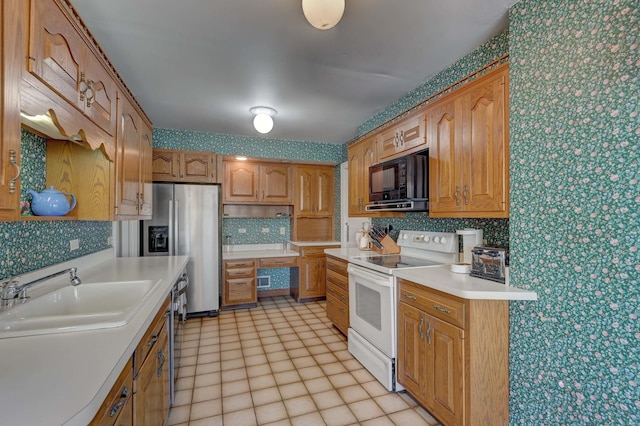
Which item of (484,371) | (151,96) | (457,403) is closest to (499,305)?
(484,371)

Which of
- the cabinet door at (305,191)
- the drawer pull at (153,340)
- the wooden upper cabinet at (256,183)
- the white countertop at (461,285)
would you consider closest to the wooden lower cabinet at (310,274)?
the cabinet door at (305,191)

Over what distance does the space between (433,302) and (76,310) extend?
6.83 ft

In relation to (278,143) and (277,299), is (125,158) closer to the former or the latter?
(278,143)

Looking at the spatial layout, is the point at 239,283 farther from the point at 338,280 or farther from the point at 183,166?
the point at 183,166

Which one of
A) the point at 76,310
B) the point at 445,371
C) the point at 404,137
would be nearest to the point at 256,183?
the point at 404,137

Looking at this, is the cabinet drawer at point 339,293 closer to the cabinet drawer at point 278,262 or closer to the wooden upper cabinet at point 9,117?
the cabinet drawer at point 278,262

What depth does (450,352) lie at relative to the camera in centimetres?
172

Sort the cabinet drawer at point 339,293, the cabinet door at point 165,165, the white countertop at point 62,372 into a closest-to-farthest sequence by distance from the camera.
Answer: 1. the white countertop at point 62,372
2. the cabinet drawer at point 339,293
3. the cabinet door at point 165,165

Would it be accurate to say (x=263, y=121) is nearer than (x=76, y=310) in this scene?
No

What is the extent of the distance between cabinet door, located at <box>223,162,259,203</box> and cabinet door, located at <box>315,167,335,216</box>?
1.03 meters

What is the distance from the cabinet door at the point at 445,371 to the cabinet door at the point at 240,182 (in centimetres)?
330

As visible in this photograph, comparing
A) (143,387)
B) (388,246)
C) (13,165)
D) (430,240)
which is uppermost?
(13,165)

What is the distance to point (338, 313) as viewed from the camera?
327 cm

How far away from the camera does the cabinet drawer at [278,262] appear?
4348 mm
